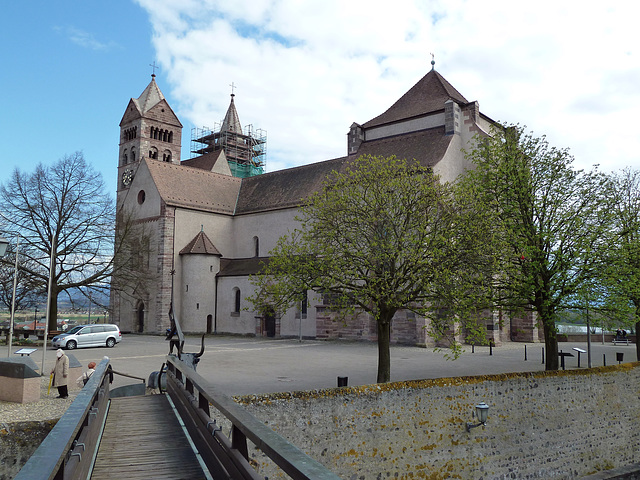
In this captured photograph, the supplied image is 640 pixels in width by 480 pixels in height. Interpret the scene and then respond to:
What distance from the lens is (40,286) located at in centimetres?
3136

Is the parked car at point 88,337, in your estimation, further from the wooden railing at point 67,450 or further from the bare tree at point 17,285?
the wooden railing at point 67,450

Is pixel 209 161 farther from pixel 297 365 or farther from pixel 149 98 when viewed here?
pixel 297 365

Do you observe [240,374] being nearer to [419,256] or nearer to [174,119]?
[419,256]

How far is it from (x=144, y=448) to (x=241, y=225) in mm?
41369

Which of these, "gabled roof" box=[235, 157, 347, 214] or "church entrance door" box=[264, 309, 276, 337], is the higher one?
"gabled roof" box=[235, 157, 347, 214]

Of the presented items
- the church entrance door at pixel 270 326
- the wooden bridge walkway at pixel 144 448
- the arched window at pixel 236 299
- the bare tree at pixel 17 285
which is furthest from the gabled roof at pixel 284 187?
the wooden bridge walkway at pixel 144 448

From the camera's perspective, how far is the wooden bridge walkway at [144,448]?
4.93 metres

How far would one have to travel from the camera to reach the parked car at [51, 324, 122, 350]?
29672 millimetres

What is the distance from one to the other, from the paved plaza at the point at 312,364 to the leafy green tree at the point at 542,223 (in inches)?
116

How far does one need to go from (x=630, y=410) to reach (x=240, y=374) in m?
13.6

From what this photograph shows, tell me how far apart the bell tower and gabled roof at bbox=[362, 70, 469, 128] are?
28.2 metres

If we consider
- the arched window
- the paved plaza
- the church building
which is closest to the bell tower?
the church building

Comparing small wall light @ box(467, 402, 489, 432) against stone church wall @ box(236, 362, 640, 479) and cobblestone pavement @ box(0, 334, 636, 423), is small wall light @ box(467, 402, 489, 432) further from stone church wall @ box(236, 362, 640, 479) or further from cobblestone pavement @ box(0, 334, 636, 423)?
cobblestone pavement @ box(0, 334, 636, 423)

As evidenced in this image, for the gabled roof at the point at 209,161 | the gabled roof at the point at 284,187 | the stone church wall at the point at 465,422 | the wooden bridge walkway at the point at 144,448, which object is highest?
the gabled roof at the point at 209,161
